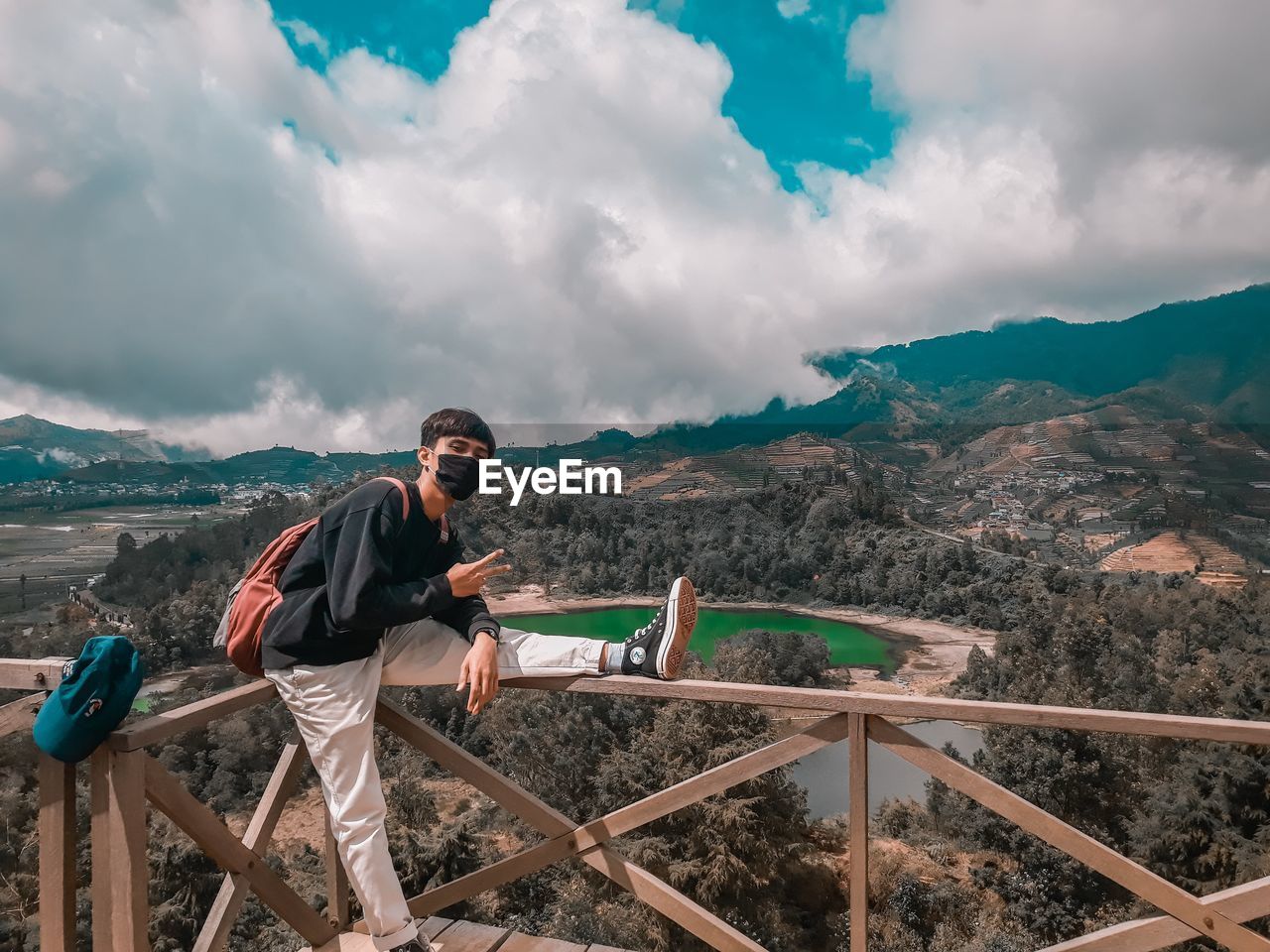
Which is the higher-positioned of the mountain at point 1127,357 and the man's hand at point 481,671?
the mountain at point 1127,357

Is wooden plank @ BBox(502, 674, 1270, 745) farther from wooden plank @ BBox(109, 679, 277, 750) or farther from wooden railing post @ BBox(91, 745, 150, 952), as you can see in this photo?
wooden railing post @ BBox(91, 745, 150, 952)

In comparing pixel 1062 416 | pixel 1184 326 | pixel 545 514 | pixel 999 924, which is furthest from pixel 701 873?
pixel 1184 326

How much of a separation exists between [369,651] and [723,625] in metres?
49.0

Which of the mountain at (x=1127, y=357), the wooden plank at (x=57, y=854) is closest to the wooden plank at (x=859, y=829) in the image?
the wooden plank at (x=57, y=854)

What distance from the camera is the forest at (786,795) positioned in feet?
43.9

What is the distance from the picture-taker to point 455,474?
177 cm

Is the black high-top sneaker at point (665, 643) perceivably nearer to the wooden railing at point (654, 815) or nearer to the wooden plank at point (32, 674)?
the wooden railing at point (654, 815)

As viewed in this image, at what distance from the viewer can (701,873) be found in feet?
44.9

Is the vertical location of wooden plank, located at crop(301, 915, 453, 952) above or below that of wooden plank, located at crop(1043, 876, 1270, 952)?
below

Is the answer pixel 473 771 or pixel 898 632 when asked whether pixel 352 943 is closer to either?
pixel 473 771

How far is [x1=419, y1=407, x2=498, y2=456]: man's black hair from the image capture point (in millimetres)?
1811

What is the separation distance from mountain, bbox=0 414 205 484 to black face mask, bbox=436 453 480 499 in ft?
180

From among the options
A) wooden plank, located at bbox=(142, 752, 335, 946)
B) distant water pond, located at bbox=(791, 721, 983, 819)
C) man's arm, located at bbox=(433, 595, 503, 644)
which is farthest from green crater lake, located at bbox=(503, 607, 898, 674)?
man's arm, located at bbox=(433, 595, 503, 644)

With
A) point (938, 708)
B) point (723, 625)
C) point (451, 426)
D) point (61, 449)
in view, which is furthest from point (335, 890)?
point (61, 449)
